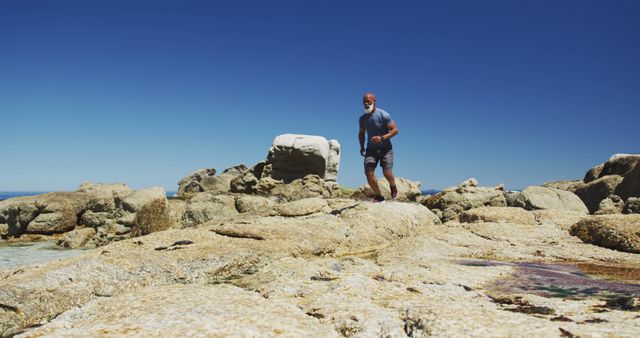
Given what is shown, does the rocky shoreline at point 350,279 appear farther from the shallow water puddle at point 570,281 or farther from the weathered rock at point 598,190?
the weathered rock at point 598,190

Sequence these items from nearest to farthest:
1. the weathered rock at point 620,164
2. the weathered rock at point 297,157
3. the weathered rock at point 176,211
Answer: the weathered rock at point 176,211 → the weathered rock at point 620,164 → the weathered rock at point 297,157

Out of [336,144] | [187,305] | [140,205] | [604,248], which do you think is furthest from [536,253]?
[336,144]

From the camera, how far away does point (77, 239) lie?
71.0 ft

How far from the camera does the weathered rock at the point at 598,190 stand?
24.7 metres

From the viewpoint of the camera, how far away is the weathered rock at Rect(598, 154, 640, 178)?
92.9ft

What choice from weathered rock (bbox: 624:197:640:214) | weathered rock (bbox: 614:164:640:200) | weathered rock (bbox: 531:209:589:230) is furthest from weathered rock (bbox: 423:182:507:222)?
weathered rock (bbox: 614:164:640:200)

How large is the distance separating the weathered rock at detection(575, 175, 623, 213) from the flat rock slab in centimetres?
2549

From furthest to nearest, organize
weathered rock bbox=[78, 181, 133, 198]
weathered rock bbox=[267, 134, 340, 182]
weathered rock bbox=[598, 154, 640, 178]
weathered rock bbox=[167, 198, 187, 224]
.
A: weathered rock bbox=[267, 134, 340, 182] < weathered rock bbox=[78, 181, 133, 198] < weathered rock bbox=[598, 154, 640, 178] < weathered rock bbox=[167, 198, 187, 224]

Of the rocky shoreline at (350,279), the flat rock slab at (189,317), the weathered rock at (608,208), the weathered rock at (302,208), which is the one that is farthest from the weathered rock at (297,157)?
the flat rock slab at (189,317)

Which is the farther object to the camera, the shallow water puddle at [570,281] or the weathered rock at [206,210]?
the weathered rock at [206,210]

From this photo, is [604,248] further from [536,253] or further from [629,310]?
[629,310]

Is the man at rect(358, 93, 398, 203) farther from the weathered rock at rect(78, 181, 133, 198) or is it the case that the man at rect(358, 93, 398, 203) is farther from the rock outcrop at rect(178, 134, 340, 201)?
the weathered rock at rect(78, 181, 133, 198)

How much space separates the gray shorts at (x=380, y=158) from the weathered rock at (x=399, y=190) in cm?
1221

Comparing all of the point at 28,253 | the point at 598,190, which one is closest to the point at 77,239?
the point at 28,253
